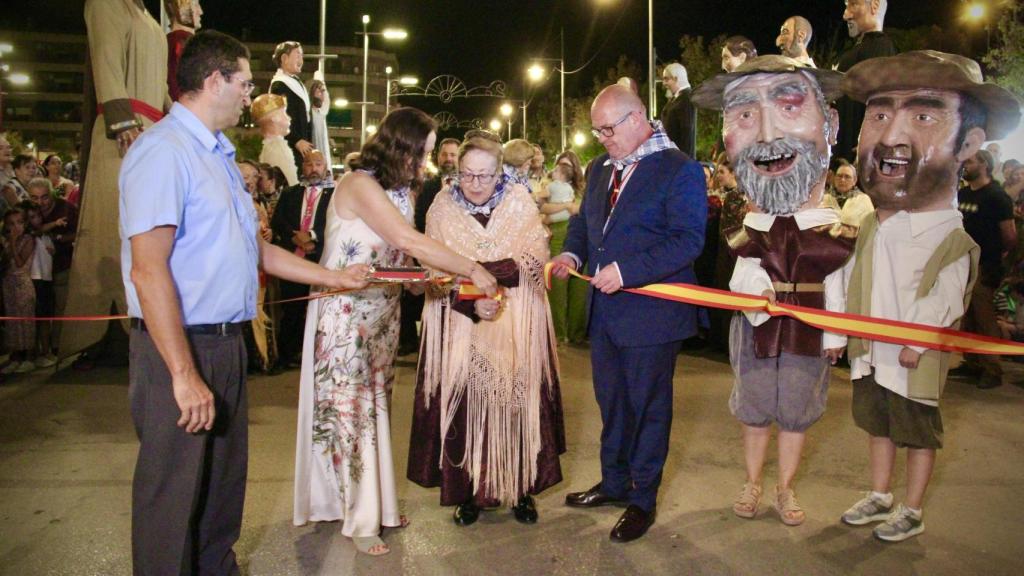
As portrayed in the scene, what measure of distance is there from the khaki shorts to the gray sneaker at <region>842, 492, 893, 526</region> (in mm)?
342

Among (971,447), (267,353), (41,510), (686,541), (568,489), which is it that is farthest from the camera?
(267,353)

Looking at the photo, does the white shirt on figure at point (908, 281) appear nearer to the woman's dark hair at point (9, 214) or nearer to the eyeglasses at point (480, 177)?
the eyeglasses at point (480, 177)

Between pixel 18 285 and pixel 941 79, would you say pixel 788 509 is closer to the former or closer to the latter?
pixel 941 79

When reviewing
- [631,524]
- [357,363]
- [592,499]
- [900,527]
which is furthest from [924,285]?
[357,363]

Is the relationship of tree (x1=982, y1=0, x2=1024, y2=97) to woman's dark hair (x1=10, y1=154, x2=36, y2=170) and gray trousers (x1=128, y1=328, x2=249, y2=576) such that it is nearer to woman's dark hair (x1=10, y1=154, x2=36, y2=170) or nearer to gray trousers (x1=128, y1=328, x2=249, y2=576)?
woman's dark hair (x1=10, y1=154, x2=36, y2=170)

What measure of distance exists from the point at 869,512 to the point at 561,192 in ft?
19.5

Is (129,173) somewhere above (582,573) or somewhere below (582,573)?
above

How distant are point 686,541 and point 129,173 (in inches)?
119

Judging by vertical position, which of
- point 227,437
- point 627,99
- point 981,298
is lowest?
point 227,437

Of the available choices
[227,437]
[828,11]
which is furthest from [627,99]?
[828,11]

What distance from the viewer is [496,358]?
429cm

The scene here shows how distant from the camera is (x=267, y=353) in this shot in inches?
318

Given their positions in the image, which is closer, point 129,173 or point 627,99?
point 129,173

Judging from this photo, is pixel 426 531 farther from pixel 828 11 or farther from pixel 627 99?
pixel 828 11
